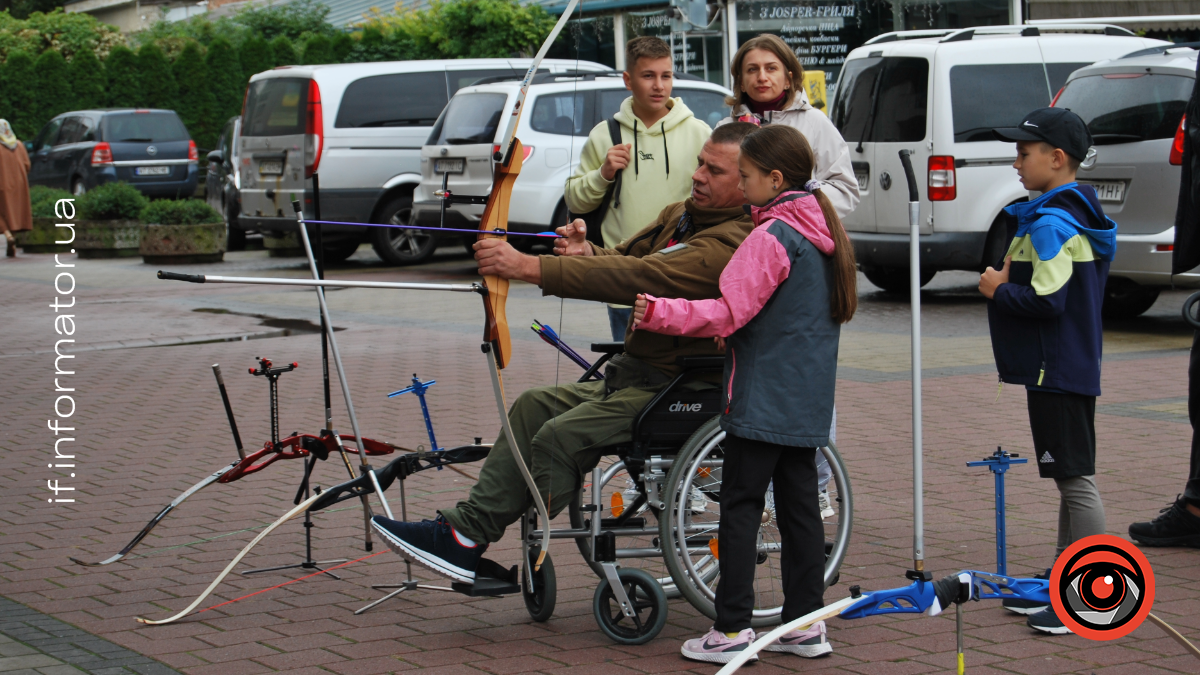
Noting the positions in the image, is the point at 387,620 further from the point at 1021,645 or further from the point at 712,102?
the point at 712,102

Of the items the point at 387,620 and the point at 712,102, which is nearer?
the point at 387,620

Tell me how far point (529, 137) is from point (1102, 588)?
11.0 m

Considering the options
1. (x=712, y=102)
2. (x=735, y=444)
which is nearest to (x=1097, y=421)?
(x=735, y=444)

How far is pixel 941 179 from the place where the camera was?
35.2ft

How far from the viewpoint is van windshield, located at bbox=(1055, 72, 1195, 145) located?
9188mm

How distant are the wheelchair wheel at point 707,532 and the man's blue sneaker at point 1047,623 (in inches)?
23.7

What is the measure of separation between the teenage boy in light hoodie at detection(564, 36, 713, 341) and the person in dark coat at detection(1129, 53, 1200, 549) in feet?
5.79

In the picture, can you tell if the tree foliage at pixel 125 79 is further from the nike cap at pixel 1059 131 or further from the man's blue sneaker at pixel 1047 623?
the man's blue sneaker at pixel 1047 623

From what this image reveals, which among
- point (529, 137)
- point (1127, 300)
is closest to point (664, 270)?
point (1127, 300)

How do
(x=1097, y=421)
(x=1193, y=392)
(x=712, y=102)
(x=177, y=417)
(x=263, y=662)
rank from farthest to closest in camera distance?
(x=712, y=102), (x=177, y=417), (x=1097, y=421), (x=1193, y=392), (x=263, y=662)

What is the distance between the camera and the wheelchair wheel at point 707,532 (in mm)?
3869

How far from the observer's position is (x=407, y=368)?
9.08m

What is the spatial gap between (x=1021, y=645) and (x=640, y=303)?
1.51 meters

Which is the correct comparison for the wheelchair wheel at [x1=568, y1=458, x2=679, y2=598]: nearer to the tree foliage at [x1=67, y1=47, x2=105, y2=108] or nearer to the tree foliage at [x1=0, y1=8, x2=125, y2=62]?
the tree foliage at [x1=67, y1=47, x2=105, y2=108]
